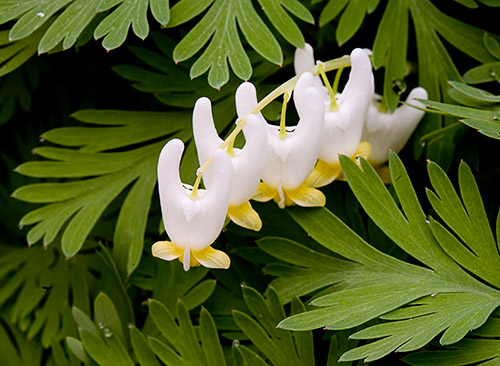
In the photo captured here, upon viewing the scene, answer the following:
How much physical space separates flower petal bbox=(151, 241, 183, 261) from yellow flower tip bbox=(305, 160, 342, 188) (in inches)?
7.8

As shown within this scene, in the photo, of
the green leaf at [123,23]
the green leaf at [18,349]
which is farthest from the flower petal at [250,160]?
the green leaf at [18,349]

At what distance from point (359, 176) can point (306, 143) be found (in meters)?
0.08

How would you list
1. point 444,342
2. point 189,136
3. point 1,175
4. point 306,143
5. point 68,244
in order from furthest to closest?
point 1,175, point 189,136, point 68,244, point 306,143, point 444,342

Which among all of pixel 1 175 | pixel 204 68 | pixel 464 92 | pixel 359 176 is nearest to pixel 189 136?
pixel 204 68

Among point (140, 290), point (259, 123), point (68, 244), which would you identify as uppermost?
point (259, 123)

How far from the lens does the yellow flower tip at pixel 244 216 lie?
68cm

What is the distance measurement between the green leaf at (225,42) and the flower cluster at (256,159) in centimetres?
5

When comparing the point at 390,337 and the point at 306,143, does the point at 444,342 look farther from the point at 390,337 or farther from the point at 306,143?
the point at 306,143

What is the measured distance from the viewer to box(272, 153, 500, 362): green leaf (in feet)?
1.97

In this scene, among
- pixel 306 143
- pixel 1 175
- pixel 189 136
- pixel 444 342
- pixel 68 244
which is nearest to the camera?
pixel 444 342

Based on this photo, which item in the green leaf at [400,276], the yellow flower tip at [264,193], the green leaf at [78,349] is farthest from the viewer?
the green leaf at [78,349]

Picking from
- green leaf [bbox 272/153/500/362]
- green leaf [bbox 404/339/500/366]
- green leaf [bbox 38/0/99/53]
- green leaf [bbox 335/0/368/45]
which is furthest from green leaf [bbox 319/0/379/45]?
green leaf [bbox 404/339/500/366]

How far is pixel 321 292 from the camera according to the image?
2.37 ft

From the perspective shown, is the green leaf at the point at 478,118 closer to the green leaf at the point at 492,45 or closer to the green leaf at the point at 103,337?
the green leaf at the point at 492,45
